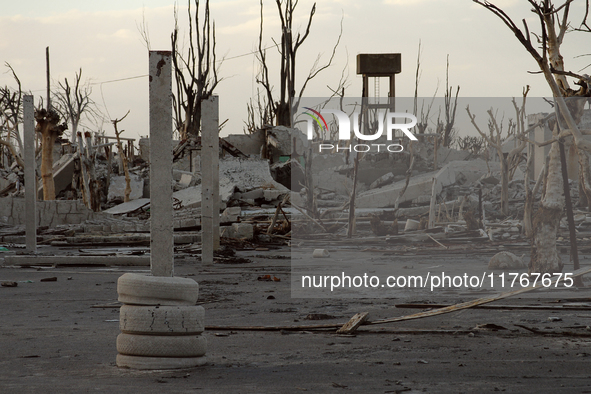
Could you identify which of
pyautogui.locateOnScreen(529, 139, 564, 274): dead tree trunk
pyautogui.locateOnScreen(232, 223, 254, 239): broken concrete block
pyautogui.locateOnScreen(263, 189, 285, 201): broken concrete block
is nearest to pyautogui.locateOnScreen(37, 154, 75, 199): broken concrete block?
pyautogui.locateOnScreen(263, 189, 285, 201): broken concrete block

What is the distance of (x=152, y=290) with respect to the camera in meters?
3.63

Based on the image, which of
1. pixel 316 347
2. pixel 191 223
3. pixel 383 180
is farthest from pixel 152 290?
pixel 191 223

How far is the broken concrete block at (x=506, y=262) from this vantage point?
27.7ft

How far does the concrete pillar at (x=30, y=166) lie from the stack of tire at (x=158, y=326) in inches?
335

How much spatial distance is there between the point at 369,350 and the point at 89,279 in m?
5.45

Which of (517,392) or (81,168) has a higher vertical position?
(81,168)

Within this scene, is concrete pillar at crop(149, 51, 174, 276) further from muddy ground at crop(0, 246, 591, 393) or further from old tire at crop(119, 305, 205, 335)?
muddy ground at crop(0, 246, 591, 393)

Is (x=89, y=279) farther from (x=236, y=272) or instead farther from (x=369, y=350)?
(x=369, y=350)

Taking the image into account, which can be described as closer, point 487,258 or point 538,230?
point 538,230

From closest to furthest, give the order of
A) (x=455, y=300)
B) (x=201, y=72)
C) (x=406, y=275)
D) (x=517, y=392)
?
(x=517, y=392) < (x=455, y=300) < (x=406, y=275) < (x=201, y=72)

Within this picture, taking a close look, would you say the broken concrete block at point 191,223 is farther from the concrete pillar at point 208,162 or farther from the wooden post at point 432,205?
the wooden post at point 432,205

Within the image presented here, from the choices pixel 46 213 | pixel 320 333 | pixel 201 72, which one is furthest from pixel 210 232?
pixel 201 72

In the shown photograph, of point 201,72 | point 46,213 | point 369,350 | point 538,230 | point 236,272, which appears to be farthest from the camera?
point 201,72

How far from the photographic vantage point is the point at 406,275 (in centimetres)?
845
